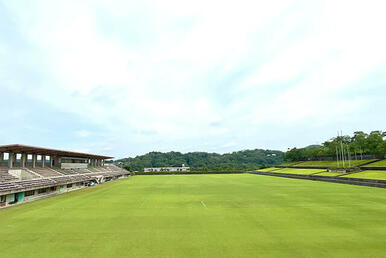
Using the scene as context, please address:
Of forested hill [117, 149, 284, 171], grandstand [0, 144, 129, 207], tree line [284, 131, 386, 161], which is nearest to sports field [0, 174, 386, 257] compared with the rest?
grandstand [0, 144, 129, 207]

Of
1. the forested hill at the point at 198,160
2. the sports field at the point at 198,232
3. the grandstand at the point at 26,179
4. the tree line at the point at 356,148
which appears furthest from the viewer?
the forested hill at the point at 198,160

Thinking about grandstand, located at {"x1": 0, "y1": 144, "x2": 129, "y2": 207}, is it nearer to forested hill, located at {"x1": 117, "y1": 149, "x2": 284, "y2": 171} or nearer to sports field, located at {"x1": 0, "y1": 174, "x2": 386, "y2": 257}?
sports field, located at {"x1": 0, "y1": 174, "x2": 386, "y2": 257}

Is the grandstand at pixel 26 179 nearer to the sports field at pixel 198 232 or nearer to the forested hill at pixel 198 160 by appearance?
the sports field at pixel 198 232

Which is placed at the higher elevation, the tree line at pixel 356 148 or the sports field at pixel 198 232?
the tree line at pixel 356 148

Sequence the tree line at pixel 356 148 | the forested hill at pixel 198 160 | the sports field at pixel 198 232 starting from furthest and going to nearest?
the forested hill at pixel 198 160 < the tree line at pixel 356 148 < the sports field at pixel 198 232

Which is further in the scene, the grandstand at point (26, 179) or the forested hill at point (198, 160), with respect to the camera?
the forested hill at point (198, 160)

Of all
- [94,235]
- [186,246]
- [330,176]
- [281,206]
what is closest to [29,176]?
[94,235]

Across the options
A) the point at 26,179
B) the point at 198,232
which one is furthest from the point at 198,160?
the point at 198,232

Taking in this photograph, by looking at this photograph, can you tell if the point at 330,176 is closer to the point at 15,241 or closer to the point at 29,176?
the point at 15,241

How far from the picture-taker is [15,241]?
8.89 meters

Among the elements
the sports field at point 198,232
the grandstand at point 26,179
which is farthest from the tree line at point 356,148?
the grandstand at point 26,179

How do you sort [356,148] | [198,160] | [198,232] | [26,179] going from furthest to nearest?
[198,160] → [356,148] → [26,179] → [198,232]

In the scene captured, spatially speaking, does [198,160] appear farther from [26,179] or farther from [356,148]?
[26,179]

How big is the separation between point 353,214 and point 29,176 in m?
32.0
